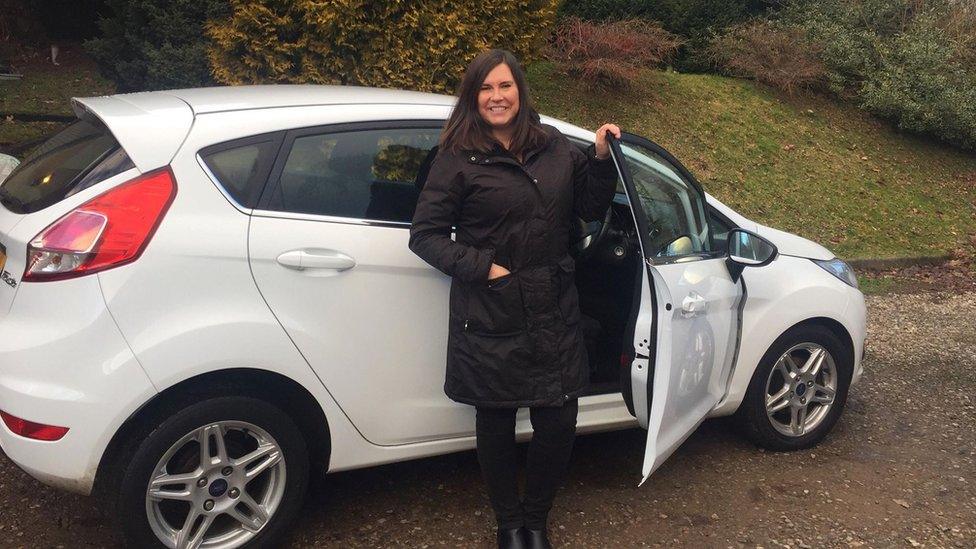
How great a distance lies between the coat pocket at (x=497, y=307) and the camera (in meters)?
2.86

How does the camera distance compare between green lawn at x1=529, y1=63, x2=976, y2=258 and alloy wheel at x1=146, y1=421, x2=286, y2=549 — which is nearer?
alloy wheel at x1=146, y1=421, x2=286, y2=549

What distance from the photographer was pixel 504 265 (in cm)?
288

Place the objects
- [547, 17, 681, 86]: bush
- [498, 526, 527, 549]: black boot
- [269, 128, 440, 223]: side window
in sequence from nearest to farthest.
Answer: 1. [269, 128, 440, 223]: side window
2. [498, 526, 527, 549]: black boot
3. [547, 17, 681, 86]: bush

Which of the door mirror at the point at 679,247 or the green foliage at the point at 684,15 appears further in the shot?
the green foliage at the point at 684,15

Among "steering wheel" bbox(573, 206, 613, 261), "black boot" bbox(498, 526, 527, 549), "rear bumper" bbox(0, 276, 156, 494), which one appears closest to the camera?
"rear bumper" bbox(0, 276, 156, 494)

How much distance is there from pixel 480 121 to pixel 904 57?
10.2 m

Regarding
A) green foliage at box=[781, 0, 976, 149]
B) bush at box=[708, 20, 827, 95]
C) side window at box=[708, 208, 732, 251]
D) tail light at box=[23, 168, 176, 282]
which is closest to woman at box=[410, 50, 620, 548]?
tail light at box=[23, 168, 176, 282]

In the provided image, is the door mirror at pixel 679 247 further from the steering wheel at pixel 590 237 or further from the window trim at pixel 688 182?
the steering wheel at pixel 590 237

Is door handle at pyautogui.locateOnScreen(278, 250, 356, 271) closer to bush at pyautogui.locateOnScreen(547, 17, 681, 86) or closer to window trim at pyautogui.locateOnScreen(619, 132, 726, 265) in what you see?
window trim at pyautogui.locateOnScreen(619, 132, 726, 265)

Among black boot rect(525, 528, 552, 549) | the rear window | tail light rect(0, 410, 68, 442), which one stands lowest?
black boot rect(525, 528, 552, 549)

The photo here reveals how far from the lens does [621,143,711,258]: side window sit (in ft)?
11.0

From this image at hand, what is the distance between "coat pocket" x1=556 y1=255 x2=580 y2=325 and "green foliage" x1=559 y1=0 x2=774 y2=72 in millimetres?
8836

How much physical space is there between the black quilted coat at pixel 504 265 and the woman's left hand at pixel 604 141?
141 millimetres

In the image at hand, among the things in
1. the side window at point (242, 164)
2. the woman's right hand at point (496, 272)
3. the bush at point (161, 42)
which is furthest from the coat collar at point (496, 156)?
the bush at point (161, 42)
